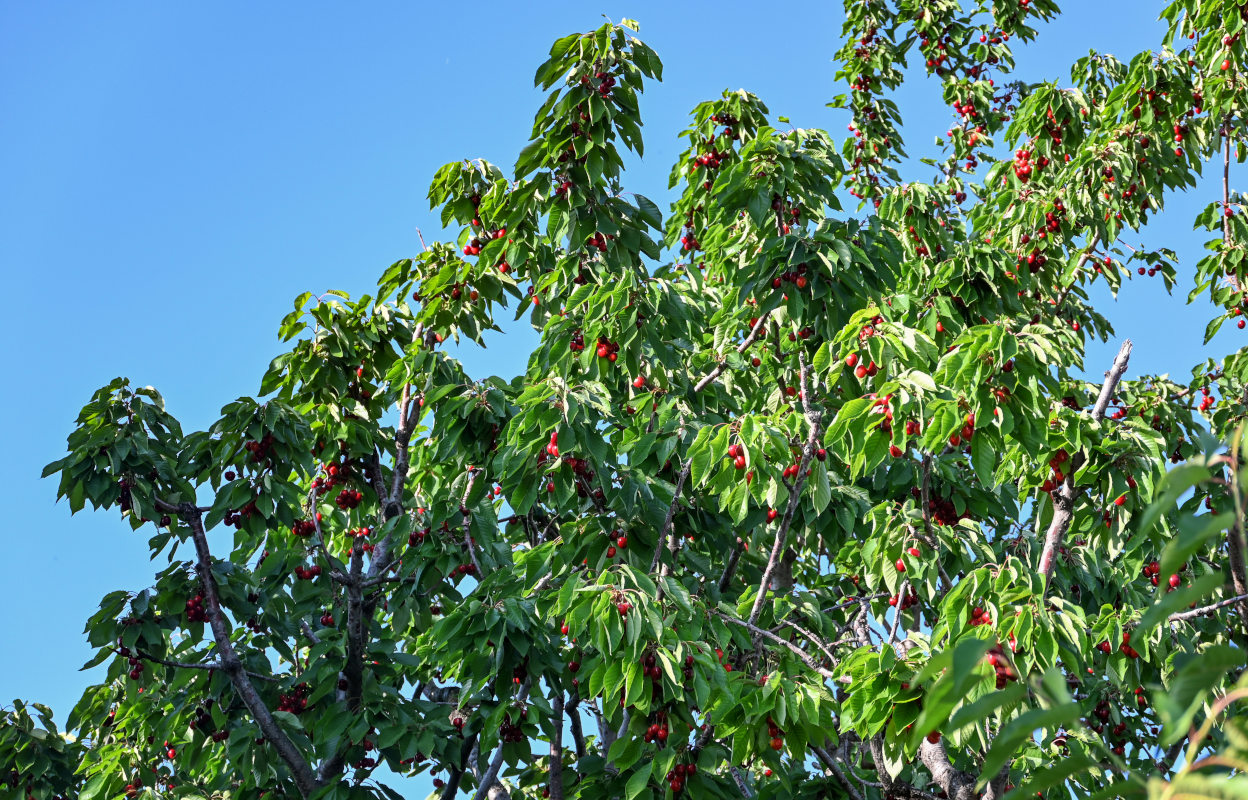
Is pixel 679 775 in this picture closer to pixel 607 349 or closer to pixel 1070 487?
pixel 607 349

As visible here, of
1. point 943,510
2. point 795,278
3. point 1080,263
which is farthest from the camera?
point 1080,263

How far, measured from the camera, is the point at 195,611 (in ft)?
21.6

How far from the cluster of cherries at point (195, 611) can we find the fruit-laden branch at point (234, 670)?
66 mm

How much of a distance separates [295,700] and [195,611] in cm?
90

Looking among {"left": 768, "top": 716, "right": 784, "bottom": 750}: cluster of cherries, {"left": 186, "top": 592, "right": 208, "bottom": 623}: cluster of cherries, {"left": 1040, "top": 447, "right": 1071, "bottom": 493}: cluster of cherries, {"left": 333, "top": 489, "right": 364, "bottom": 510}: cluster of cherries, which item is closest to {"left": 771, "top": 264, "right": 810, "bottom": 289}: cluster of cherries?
{"left": 1040, "top": 447, "right": 1071, "bottom": 493}: cluster of cherries

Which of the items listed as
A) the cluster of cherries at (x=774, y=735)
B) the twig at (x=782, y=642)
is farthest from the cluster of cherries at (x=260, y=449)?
the cluster of cherries at (x=774, y=735)

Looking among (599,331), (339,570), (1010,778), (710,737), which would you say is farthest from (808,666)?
(339,570)

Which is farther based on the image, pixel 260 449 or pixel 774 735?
pixel 260 449

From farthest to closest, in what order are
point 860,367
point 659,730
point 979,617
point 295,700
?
1. point 295,700
2. point 860,367
3. point 659,730
4. point 979,617

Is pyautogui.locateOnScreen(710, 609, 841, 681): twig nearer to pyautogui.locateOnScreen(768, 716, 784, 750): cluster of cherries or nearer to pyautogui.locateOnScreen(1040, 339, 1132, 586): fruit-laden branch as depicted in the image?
pyautogui.locateOnScreen(768, 716, 784, 750): cluster of cherries

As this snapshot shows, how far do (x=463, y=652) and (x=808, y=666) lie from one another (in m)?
1.63

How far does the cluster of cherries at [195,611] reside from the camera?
654cm

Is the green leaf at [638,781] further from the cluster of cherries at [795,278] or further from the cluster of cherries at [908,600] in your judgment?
the cluster of cherries at [795,278]

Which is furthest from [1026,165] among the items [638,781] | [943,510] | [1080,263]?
[638,781]
